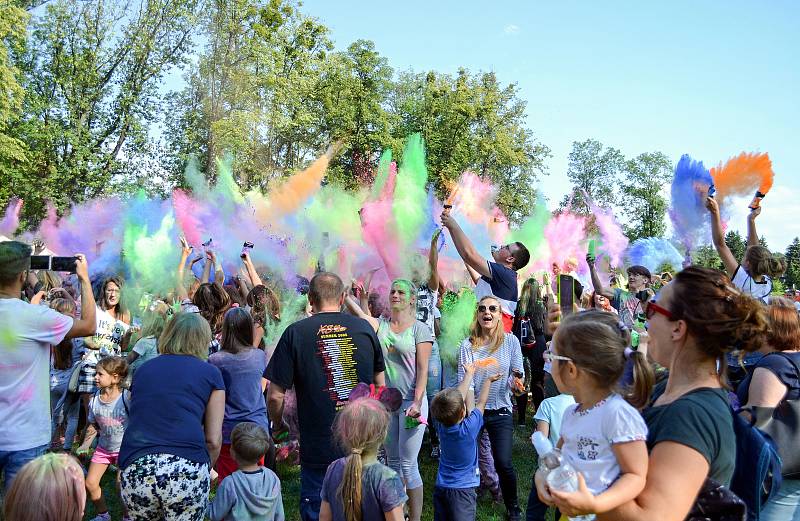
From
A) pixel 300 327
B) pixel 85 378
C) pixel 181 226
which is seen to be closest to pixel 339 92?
pixel 181 226

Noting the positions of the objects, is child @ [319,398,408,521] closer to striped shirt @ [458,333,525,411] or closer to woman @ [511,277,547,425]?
striped shirt @ [458,333,525,411]

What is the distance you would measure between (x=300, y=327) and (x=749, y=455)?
8.40 ft

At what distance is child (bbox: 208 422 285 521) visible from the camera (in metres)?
3.75

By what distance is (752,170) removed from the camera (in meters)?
5.64

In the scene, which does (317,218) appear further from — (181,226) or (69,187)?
(69,187)

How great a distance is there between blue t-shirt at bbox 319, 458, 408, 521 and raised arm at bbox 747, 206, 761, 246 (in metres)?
3.54

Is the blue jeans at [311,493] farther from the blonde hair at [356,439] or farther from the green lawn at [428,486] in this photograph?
the green lawn at [428,486]

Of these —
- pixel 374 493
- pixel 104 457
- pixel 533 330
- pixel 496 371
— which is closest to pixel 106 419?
pixel 104 457

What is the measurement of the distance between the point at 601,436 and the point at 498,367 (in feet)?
10.5

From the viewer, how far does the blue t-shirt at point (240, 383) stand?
15.4ft

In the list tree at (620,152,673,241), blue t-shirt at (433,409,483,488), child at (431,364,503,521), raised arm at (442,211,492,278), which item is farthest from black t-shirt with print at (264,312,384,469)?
tree at (620,152,673,241)

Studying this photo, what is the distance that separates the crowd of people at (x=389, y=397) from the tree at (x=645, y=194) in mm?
53228

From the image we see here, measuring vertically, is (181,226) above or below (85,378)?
above

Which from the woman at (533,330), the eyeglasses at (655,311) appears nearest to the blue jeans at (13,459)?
the eyeglasses at (655,311)
